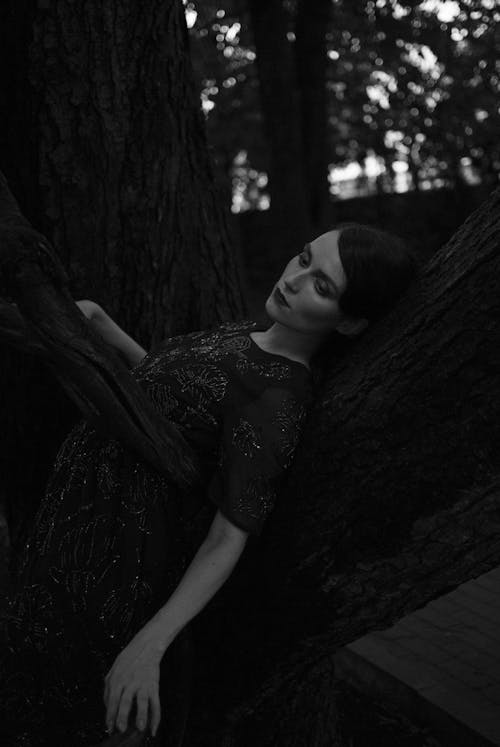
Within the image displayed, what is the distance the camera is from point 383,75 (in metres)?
12.3

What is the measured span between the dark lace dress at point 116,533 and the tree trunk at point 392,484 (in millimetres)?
130

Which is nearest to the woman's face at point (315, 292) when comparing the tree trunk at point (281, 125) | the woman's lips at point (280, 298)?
the woman's lips at point (280, 298)

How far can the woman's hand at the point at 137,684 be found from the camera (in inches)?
73.0

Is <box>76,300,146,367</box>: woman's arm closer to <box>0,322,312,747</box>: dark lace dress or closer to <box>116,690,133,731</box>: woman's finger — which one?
<box>0,322,312,747</box>: dark lace dress

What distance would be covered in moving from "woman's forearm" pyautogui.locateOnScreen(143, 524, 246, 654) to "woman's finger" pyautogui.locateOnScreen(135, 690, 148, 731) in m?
0.10

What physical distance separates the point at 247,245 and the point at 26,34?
17869mm

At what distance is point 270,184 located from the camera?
959 cm

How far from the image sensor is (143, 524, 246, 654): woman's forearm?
190 cm

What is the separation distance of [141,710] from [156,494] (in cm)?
50

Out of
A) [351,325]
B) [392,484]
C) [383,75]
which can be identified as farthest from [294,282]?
[383,75]

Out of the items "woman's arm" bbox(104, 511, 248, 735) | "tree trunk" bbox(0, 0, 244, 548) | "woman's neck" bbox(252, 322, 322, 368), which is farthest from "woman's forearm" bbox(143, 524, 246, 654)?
"tree trunk" bbox(0, 0, 244, 548)

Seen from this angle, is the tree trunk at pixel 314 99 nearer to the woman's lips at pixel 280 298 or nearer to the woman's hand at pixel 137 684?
the woman's lips at pixel 280 298

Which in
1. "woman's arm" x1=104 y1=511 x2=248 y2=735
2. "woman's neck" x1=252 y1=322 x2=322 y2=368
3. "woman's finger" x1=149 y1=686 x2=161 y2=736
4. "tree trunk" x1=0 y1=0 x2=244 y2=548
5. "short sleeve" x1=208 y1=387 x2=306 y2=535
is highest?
"tree trunk" x1=0 y1=0 x2=244 y2=548

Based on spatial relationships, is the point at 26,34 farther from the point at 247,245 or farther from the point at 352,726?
the point at 247,245
